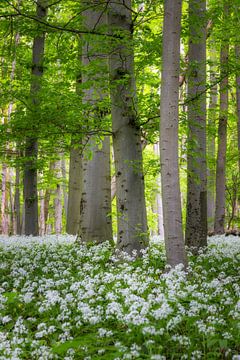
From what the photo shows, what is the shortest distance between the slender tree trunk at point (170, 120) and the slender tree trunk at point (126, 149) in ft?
5.89

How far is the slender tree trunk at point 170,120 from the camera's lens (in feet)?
21.0

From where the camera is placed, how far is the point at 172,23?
253 inches

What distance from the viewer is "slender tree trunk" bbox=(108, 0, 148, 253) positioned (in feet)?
27.2

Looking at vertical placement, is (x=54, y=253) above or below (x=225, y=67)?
below

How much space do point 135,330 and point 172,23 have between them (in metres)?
4.57

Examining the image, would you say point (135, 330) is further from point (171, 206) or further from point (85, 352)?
point (171, 206)

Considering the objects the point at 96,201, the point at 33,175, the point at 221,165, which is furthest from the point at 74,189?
the point at 221,165

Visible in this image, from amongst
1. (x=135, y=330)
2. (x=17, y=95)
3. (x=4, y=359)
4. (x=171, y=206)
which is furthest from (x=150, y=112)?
(x=4, y=359)

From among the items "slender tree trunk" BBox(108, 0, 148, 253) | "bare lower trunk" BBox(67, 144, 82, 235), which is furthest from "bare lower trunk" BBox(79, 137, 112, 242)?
"bare lower trunk" BBox(67, 144, 82, 235)

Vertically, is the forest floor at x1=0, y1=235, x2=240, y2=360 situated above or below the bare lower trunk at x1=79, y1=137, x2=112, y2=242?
below

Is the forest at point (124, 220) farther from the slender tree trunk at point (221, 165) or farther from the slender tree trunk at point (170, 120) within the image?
the slender tree trunk at point (221, 165)

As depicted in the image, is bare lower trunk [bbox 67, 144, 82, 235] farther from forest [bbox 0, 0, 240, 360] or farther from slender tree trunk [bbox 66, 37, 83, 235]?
forest [bbox 0, 0, 240, 360]

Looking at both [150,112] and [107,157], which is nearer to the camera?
[150,112]

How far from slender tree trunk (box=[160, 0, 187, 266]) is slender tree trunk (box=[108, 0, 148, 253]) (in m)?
1.80
